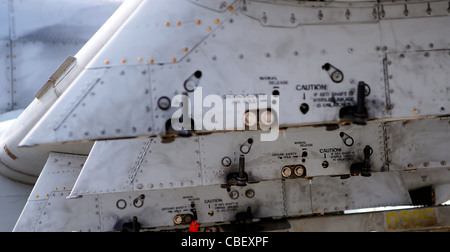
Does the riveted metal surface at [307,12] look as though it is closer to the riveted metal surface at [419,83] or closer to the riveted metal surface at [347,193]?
the riveted metal surface at [419,83]

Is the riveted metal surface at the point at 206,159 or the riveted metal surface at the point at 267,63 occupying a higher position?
the riveted metal surface at the point at 267,63

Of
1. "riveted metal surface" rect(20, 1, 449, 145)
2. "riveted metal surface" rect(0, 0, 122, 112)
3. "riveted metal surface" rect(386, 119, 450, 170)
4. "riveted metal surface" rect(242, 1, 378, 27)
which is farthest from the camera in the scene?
"riveted metal surface" rect(0, 0, 122, 112)

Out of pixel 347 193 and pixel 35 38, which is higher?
pixel 35 38

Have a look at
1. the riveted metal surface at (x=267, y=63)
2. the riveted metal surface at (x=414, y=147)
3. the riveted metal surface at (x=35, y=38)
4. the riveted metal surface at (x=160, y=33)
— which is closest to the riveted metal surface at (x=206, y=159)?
the riveted metal surface at (x=414, y=147)

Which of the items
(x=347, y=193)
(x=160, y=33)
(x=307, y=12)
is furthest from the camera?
(x=347, y=193)

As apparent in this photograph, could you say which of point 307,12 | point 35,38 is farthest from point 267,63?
point 35,38

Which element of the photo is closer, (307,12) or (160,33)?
(160,33)

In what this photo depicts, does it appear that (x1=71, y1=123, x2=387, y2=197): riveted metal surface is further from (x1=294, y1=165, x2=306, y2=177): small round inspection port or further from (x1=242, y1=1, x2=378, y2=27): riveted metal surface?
(x1=242, y1=1, x2=378, y2=27): riveted metal surface

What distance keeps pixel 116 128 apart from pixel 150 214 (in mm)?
1784

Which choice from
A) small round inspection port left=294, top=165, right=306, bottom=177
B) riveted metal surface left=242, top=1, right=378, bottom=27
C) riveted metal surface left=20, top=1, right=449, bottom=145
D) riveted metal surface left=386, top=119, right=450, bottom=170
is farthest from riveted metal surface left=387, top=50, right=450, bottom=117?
small round inspection port left=294, top=165, right=306, bottom=177

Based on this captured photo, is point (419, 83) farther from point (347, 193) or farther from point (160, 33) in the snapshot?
point (160, 33)

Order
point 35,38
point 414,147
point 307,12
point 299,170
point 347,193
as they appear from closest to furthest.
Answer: point 307,12, point 299,170, point 414,147, point 347,193, point 35,38

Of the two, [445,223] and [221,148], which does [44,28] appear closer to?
[221,148]

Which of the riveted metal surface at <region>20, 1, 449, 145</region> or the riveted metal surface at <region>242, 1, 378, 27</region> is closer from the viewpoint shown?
the riveted metal surface at <region>20, 1, 449, 145</region>
